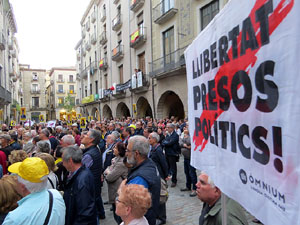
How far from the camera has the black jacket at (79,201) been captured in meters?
2.49

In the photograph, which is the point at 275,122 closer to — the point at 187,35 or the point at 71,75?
the point at 187,35

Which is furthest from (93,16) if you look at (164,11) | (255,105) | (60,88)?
(255,105)

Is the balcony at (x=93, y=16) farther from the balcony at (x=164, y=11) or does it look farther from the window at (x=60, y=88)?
the window at (x=60, y=88)

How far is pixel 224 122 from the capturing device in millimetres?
1613

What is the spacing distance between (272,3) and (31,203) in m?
2.21

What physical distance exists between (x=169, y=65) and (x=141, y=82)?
3.49m

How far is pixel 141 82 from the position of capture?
16.9 m

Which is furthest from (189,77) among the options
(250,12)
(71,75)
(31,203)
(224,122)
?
(71,75)

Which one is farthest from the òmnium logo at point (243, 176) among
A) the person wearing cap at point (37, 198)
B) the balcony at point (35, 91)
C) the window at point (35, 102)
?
the window at point (35, 102)

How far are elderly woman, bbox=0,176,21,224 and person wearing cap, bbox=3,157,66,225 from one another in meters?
0.09

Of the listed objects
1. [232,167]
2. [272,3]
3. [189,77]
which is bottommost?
[232,167]

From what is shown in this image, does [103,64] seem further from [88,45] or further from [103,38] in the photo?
[88,45]

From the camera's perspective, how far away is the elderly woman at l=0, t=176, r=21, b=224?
7.00ft

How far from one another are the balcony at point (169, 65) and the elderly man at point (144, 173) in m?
10.3
